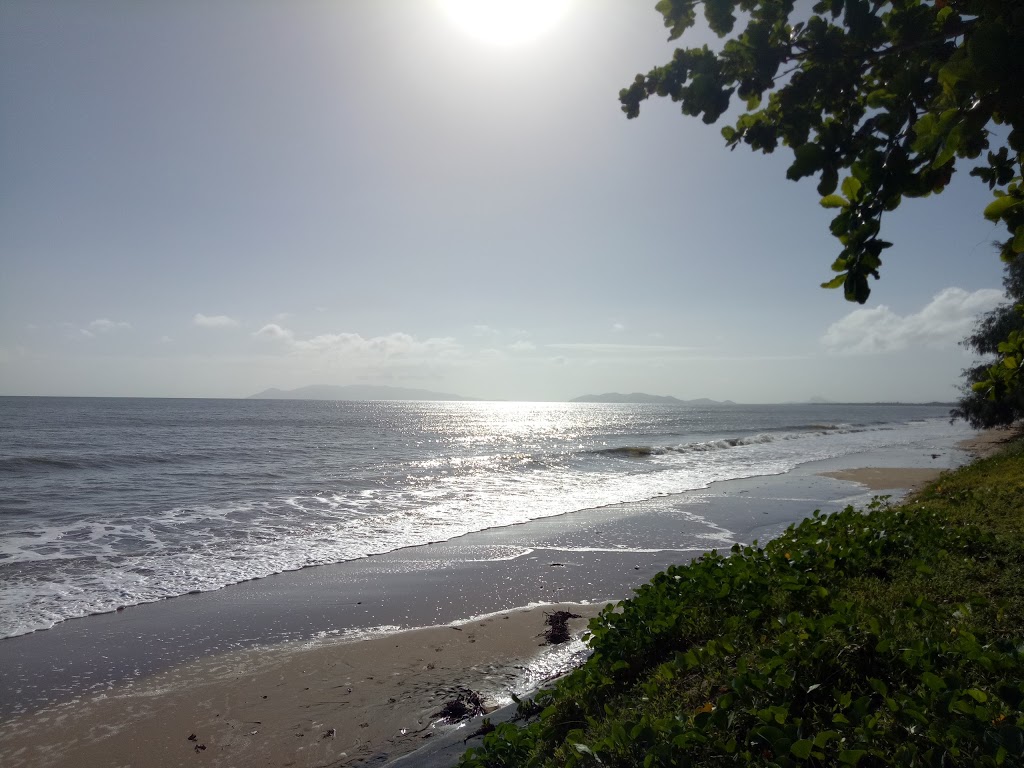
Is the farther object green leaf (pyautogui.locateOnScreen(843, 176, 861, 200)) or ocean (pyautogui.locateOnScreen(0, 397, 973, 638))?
ocean (pyautogui.locateOnScreen(0, 397, 973, 638))

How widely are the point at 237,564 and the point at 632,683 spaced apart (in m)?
8.92

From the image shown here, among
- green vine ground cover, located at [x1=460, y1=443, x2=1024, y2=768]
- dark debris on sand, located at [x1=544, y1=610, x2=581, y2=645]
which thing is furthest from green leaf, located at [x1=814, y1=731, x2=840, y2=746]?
dark debris on sand, located at [x1=544, y1=610, x2=581, y2=645]

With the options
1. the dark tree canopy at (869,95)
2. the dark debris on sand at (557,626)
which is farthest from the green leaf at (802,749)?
the dark debris on sand at (557,626)

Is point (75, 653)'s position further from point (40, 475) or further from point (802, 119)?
point (40, 475)

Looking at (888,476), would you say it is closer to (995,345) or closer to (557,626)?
(995,345)

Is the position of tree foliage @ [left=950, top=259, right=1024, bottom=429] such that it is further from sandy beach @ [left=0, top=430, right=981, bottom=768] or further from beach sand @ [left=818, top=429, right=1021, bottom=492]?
sandy beach @ [left=0, top=430, right=981, bottom=768]

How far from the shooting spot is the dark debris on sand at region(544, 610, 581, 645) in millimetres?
7297

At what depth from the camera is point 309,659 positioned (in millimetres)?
6988

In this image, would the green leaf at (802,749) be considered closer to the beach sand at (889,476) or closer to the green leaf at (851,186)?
the green leaf at (851,186)

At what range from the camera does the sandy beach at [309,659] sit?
530 centimetres

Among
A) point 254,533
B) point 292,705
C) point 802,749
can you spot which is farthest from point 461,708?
point 254,533

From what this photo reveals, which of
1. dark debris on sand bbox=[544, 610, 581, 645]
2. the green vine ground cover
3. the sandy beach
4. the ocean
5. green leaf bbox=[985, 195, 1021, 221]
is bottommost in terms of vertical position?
the ocean

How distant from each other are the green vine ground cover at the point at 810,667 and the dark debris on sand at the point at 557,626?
6.18 feet

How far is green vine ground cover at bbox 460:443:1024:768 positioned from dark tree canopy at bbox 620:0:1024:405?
1625 mm
